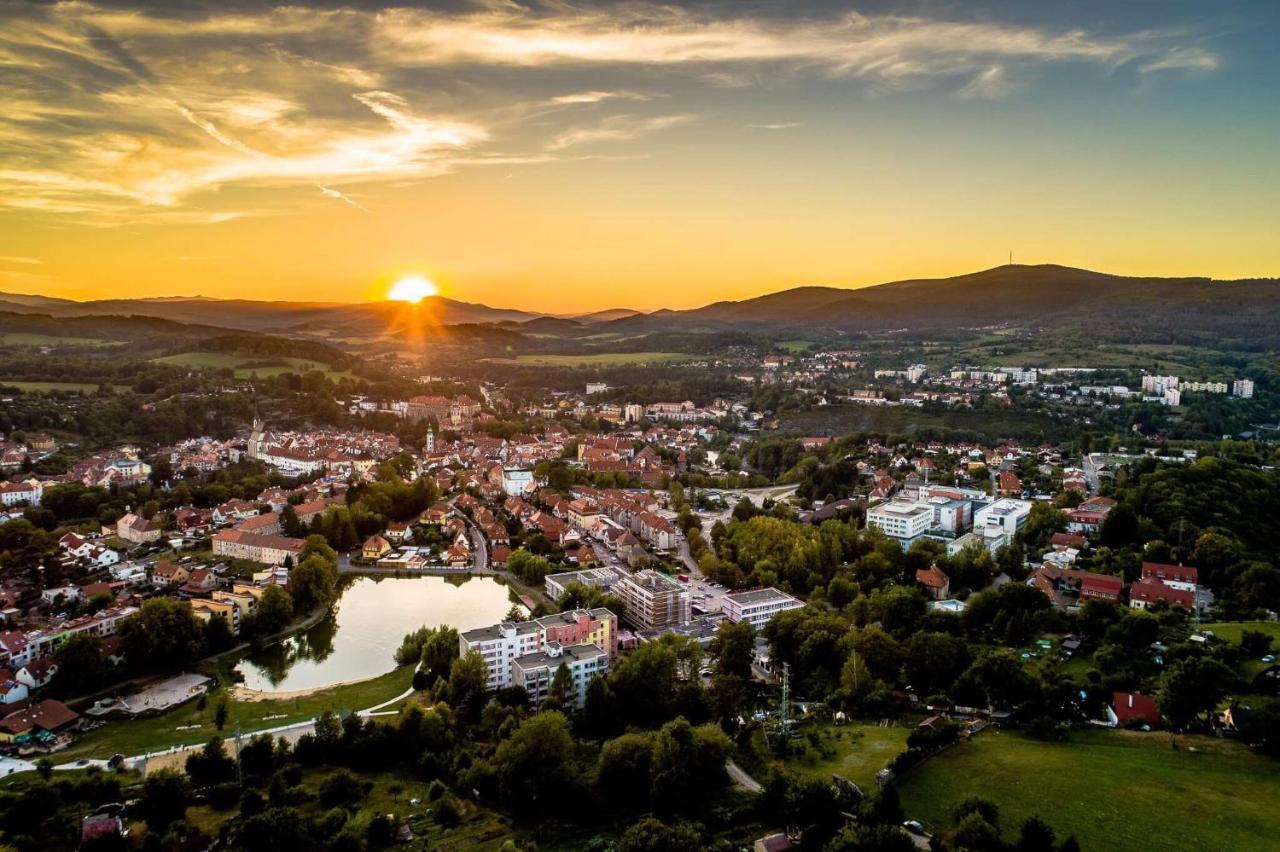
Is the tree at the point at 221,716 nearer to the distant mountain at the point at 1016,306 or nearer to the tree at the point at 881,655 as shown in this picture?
the tree at the point at 881,655

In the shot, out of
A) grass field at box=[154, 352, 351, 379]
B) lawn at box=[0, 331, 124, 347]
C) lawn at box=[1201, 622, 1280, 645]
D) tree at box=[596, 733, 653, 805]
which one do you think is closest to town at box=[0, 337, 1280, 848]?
lawn at box=[1201, 622, 1280, 645]

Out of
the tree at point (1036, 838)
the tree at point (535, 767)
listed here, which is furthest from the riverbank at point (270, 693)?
the tree at point (1036, 838)

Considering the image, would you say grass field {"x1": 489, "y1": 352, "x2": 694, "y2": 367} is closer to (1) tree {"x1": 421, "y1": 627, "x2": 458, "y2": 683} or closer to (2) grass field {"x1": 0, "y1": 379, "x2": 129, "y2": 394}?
(2) grass field {"x1": 0, "y1": 379, "x2": 129, "y2": 394}

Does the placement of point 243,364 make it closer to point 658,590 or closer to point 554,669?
point 658,590

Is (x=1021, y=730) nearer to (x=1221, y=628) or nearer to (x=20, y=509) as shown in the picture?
(x=1221, y=628)

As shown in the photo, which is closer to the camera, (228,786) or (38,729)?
(228,786)

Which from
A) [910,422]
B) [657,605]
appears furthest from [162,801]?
[910,422]

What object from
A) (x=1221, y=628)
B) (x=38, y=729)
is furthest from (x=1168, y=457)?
(x=38, y=729)
